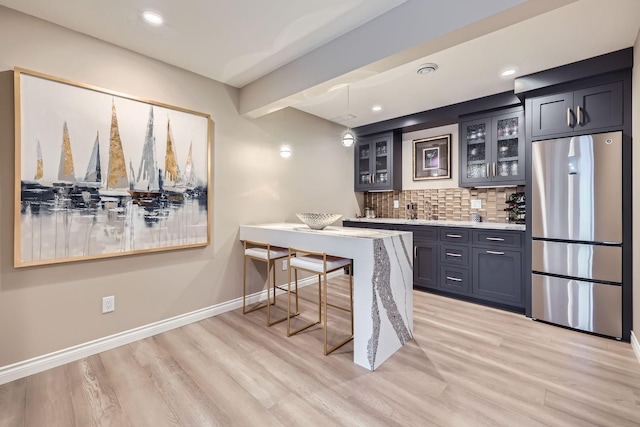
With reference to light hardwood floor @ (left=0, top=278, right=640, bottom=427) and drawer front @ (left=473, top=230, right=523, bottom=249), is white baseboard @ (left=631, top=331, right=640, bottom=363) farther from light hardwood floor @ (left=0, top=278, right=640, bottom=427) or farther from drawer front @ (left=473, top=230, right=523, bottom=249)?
drawer front @ (left=473, top=230, right=523, bottom=249)

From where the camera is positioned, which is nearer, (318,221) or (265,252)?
(318,221)

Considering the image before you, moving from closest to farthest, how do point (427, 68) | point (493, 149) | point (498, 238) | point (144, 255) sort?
1. point (144, 255)
2. point (427, 68)
3. point (498, 238)
4. point (493, 149)

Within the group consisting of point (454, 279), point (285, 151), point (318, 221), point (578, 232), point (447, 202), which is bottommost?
point (454, 279)

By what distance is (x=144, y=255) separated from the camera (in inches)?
104

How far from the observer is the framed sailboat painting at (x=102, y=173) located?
2.06 m

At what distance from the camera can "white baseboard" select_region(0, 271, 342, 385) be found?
203 centimetres

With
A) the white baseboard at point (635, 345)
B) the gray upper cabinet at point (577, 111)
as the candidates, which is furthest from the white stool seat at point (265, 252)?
the white baseboard at point (635, 345)

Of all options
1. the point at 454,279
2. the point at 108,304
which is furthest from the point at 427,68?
the point at 108,304

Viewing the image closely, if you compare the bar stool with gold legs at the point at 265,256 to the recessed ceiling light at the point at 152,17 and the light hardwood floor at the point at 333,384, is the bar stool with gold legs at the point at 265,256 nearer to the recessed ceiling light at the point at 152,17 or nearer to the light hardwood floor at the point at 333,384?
the light hardwood floor at the point at 333,384

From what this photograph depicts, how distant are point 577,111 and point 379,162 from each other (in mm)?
2518

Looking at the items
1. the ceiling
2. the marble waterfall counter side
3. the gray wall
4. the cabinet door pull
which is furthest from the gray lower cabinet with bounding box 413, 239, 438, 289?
the ceiling

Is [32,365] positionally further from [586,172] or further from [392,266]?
[586,172]

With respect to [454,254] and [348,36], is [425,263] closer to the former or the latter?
[454,254]

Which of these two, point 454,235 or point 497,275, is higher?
point 454,235
